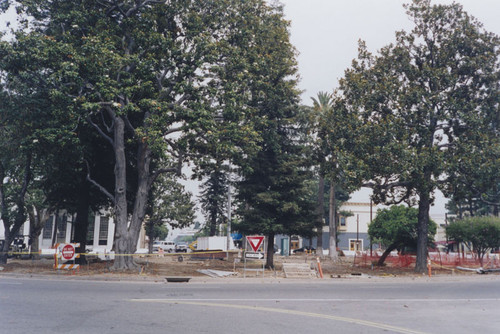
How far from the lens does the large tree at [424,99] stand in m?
25.7

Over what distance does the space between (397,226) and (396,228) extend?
19 centimetres

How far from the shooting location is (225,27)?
26.0 metres

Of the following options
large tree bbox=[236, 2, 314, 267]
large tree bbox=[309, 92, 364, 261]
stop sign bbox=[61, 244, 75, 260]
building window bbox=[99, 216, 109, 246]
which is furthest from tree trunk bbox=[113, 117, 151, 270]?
building window bbox=[99, 216, 109, 246]

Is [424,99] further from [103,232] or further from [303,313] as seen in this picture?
[103,232]

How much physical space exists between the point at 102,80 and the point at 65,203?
13.8 m

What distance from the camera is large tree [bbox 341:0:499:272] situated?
25656mm

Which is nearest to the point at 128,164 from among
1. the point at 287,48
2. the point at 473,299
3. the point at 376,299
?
the point at 287,48

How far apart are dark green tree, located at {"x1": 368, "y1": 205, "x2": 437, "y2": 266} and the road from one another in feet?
71.0

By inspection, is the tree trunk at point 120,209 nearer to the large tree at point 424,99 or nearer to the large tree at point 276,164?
the large tree at point 276,164

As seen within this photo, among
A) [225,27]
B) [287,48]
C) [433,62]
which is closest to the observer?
[225,27]

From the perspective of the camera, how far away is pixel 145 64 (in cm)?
2220

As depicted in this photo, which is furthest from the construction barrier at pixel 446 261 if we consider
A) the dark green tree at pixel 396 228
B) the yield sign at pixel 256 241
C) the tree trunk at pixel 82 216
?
the tree trunk at pixel 82 216

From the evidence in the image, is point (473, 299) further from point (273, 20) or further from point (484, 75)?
point (273, 20)

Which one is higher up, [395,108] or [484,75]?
[484,75]
